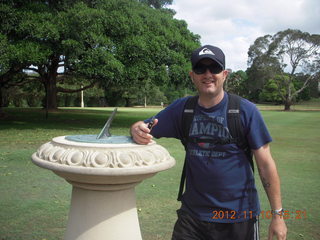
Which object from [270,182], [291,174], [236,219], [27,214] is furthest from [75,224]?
[291,174]

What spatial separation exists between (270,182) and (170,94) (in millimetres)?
64182

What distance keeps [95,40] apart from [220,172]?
39.8 ft

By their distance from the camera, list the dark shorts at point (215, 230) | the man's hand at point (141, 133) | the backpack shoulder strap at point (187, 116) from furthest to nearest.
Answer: the man's hand at point (141, 133)
the backpack shoulder strap at point (187, 116)
the dark shorts at point (215, 230)

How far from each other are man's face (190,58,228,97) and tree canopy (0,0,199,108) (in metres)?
11.3

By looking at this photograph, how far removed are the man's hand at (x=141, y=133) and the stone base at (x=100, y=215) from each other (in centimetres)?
41

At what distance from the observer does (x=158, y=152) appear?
2.61m

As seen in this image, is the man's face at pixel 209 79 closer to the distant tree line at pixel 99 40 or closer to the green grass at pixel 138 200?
the green grass at pixel 138 200

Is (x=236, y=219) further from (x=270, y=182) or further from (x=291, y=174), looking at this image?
(x=291, y=174)

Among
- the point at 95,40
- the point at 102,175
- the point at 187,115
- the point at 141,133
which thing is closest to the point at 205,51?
the point at 187,115

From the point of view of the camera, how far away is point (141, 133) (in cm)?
256

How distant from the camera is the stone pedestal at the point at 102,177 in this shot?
2291mm

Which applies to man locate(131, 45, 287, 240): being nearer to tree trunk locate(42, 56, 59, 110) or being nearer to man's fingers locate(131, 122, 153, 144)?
man's fingers locate(131, 122, 153, 144)
